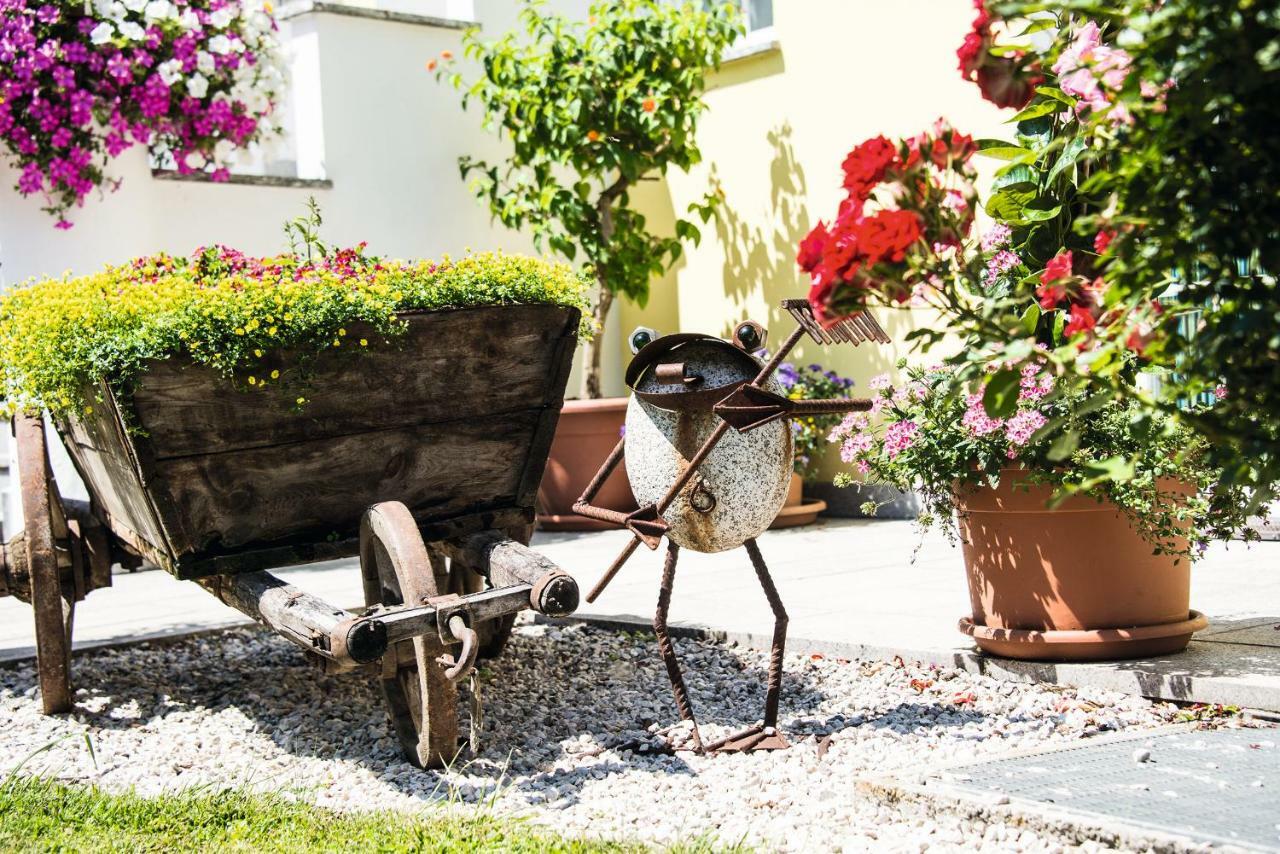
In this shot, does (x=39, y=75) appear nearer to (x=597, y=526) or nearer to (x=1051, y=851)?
(x=597, y=526)

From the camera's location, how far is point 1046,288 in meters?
1.93

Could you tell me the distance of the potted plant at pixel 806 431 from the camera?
7332 mm

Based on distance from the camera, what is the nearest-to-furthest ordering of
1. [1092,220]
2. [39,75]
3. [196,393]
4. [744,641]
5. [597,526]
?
[1092,220] → [196,393] → [744,641] → [39,75] → [597,526]

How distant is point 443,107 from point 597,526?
2717 mm

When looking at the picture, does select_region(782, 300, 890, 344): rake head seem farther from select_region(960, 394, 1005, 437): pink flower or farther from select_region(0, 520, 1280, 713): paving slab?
select_region(0, 520, 1280, 713): paving slab

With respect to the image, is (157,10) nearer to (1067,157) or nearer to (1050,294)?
(1067,157)

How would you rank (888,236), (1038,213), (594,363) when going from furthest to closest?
(594,363) < (1038,213) < (888,236)

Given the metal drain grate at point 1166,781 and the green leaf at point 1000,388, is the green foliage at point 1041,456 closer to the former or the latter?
the metal drain grate at point 1166,781

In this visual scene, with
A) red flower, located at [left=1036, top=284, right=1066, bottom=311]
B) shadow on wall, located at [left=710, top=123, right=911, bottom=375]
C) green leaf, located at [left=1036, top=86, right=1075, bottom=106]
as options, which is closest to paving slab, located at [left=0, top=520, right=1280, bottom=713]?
shadow on wall, located at [left=710, top=123, right=911, bottom=375]

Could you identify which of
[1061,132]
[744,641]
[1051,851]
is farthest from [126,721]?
[1061,132]

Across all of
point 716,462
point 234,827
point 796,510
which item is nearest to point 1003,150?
point 716,462

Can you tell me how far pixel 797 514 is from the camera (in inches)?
289

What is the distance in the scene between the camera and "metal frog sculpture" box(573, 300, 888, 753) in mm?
3250

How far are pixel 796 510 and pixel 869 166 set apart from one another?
215 inches
